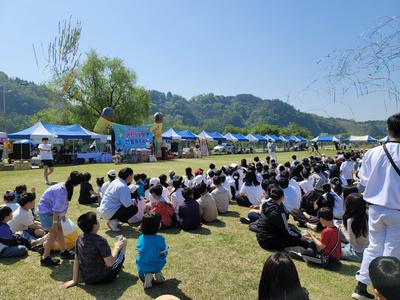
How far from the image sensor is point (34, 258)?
16.2 ft

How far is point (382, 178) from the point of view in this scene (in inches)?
132

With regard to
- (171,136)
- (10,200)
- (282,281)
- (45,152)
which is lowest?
(10,200)

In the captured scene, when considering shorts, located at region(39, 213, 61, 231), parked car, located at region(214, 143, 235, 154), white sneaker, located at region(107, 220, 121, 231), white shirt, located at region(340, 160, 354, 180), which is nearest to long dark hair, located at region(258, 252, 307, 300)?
shorts, located at region(39, 213, 61, 231)

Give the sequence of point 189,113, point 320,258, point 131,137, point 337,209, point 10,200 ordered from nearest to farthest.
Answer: point 320,258
point 10,200
point 337,209
point 131,137
point 189,113

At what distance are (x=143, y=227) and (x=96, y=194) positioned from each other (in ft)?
18.4

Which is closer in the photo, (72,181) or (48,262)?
(48,262)

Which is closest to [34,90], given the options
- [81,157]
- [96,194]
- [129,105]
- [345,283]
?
[129,105]

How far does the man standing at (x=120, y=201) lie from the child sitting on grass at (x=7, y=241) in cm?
159

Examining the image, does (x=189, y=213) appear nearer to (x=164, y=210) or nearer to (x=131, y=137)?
(x=164, y=210)

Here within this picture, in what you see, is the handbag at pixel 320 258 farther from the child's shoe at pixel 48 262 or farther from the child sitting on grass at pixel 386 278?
the child's shoe at pixel 48 262

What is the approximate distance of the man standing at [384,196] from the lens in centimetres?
322

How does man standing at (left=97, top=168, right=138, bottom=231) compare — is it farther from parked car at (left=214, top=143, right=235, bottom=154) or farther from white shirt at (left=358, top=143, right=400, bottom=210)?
parked car at (left=214, top=143, right=235, bottom=154)

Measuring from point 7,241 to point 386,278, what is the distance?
5135mm

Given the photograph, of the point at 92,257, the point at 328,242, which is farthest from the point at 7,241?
the point at 328,242
